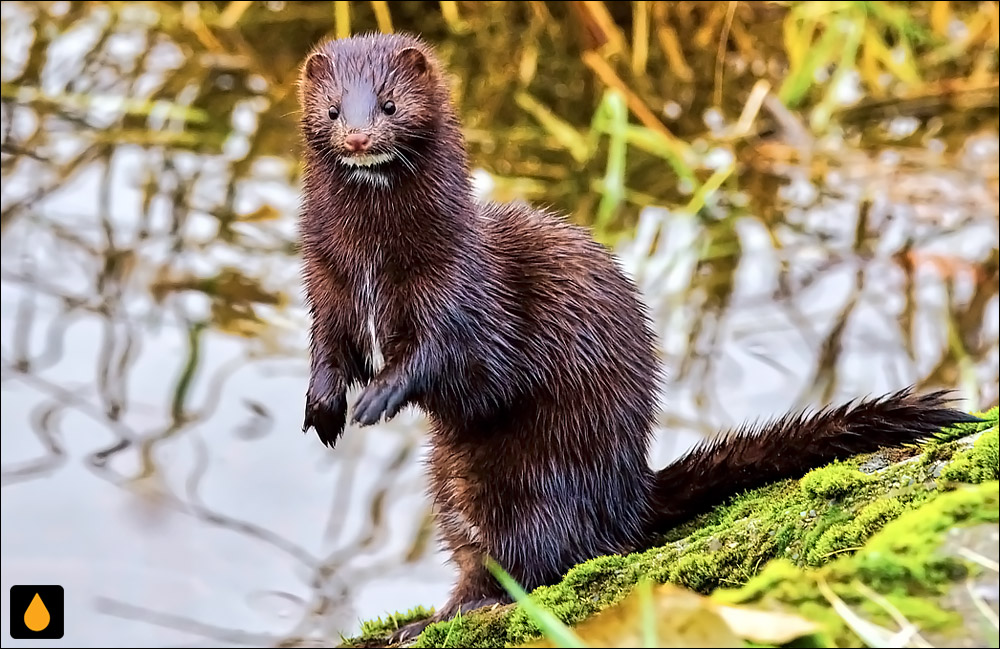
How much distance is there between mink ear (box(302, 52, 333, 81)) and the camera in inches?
44.1

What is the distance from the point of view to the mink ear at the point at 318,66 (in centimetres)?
112

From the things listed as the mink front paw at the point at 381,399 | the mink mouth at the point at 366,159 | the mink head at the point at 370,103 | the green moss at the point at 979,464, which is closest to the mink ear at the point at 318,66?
the mink head at the point at 370,103

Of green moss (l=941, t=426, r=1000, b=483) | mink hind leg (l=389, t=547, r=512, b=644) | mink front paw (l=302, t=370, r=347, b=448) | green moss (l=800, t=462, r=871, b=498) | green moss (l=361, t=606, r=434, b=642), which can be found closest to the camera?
green moss (l=941, t=426, r=1000, b=483)

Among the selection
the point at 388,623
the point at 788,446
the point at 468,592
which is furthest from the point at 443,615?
the point at 788,446

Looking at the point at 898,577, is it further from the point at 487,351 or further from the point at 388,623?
the point at 388,623

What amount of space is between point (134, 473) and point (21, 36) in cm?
181

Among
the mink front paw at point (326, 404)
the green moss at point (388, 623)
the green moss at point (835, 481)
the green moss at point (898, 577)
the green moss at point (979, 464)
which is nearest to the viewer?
the green moss at point (898, 577)

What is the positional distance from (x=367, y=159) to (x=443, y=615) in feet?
1.92

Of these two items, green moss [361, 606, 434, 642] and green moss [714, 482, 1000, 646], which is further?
green moss [361, 606, 434, 642]

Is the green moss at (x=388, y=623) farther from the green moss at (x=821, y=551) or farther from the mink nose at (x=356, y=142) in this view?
the mink nose at (x=356, y=142)

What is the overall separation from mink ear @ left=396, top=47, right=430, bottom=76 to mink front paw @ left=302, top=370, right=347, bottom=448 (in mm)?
348

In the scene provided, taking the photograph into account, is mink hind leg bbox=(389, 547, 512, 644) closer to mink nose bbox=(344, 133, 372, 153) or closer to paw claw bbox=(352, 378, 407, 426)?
paw claw bbox=(352, 378, 407, 426)

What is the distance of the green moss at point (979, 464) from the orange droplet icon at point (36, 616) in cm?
108

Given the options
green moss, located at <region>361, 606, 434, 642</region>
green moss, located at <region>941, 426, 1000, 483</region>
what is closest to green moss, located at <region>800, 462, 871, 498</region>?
green moss, located at <region>941, 426, 1000, 483</region>
